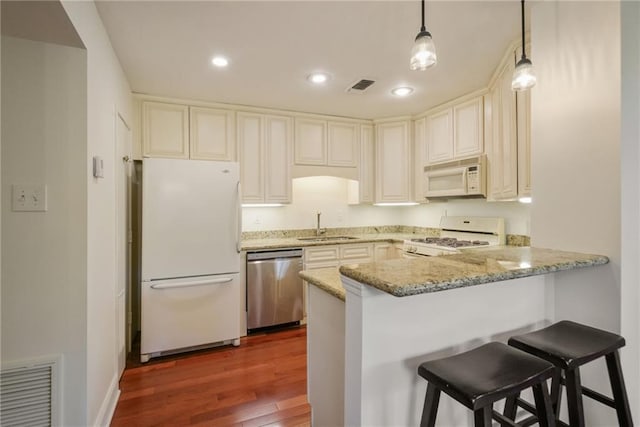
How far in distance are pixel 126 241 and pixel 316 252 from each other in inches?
69.3

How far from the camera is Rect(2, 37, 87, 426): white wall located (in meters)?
1.41

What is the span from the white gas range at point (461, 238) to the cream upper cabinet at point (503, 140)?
1.61 feet

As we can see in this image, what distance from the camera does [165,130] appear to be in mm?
3096

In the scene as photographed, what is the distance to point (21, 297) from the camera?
1.42 meters

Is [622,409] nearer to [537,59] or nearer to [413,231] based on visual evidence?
[537,59]

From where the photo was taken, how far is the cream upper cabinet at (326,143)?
144 inches

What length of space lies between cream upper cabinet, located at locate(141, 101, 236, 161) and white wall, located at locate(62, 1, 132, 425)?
2.58 feet

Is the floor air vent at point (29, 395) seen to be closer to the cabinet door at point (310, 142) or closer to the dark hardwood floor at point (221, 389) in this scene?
the dark hardwood floor at point (221, 389)

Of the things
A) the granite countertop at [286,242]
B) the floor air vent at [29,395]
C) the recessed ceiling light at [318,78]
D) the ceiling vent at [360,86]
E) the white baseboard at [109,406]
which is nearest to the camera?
the floor air vent at [29,395]

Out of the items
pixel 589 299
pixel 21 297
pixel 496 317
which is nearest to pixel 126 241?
pixel 21 297

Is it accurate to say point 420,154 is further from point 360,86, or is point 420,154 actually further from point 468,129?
point 360,86

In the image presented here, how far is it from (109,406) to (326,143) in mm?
3052

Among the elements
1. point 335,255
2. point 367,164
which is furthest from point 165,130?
point 367,164

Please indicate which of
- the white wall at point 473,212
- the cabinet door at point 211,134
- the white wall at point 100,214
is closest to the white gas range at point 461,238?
the white wall at point 473,212
